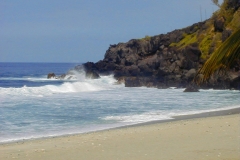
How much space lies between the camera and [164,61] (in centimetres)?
5341

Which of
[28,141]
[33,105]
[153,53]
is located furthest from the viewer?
[153,53]

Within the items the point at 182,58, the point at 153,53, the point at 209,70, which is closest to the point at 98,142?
the point at 209,70

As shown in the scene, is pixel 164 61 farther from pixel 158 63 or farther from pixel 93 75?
pixel 93 75

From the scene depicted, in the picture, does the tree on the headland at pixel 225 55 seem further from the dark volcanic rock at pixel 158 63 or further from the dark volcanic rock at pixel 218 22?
the dark volcanic rock at pixel 158 63

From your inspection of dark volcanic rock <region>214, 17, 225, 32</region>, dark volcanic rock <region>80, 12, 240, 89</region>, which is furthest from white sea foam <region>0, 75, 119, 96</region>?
dark volcanic rock <region>214, 17, 225, 32</region>

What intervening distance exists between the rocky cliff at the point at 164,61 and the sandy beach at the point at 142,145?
13.8 metres

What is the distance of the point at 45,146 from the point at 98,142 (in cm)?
162

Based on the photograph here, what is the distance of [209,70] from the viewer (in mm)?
2887

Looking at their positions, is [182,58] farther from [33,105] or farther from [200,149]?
[200,149]

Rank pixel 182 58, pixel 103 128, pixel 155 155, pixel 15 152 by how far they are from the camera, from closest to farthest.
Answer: pixel 155 155
pixel 15 152
pixel 103 128
pixel 182 58

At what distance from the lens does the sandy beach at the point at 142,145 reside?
10.1 meters

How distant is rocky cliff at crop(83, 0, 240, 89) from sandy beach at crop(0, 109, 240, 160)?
45.2 ft

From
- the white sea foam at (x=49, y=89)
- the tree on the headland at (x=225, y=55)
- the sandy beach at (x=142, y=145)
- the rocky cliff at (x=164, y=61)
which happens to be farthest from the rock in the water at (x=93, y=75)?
the tree on the headland at (x=225, y=55)

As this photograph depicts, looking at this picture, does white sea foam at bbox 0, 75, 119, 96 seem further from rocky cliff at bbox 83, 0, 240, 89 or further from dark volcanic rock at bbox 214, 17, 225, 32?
dark volcanic rock at bbox 214, 17, 225, 32
